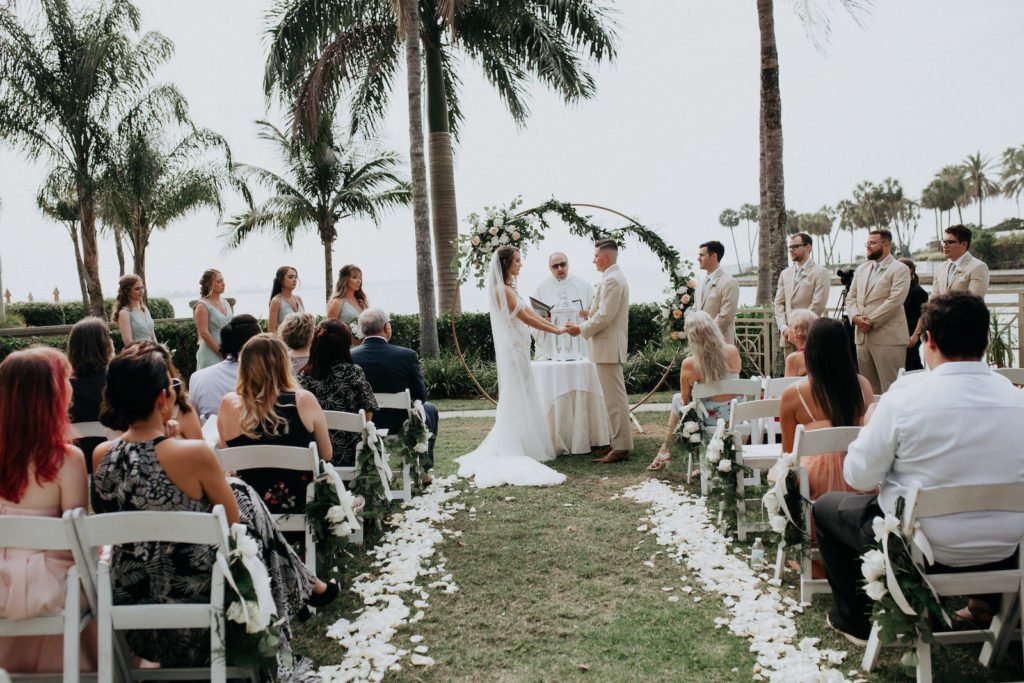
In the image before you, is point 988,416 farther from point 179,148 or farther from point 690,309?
point 179,148

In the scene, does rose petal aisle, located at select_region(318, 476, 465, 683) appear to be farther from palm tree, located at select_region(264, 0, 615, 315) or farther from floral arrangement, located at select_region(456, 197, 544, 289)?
palm tree, located at select_region(264, 0, 615, 315)

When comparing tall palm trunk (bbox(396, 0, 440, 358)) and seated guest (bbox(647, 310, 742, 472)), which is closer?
seated guest (bbox(647, 310, 742, 472))

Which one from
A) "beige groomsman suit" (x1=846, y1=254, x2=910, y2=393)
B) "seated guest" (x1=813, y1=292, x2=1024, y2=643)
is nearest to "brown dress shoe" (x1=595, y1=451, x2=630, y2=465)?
"beige groomsman suit" (x1=846, y1=254, x2=910, y2=393)

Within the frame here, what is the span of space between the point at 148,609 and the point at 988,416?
334cm

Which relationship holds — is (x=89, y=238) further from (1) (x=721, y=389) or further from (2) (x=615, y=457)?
(1) (x=721, y=389)

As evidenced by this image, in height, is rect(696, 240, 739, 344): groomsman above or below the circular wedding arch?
below

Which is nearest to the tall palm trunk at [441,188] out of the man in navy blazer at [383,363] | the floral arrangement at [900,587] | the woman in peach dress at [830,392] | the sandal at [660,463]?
the sandal at [660,463]

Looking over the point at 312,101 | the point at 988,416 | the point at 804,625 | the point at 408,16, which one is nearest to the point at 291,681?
the point at 804,625

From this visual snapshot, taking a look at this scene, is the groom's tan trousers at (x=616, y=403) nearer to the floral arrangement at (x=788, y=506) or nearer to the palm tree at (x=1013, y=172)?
the floral arrangement at (x=788, y=506)

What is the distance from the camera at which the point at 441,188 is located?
1491cm

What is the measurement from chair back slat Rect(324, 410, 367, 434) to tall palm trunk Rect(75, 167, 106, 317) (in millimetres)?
15037

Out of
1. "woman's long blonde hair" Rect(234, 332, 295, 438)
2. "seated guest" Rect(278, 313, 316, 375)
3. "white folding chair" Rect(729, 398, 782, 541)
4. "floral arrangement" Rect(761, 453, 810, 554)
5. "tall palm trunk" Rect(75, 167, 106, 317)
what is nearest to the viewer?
"floral arrangement" Rect(761, 453, 810, 554)

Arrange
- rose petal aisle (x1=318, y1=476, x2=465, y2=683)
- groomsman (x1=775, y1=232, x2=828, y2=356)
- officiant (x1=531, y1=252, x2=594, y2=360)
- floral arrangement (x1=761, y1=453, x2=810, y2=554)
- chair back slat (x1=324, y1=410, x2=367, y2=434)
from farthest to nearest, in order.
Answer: officiant (x1=531, y1=252, x2=594, y2=360), groomsman (x1=775, y1=232, x2=828, y2=356), chair back slat (x1=324, y1=410, x2=367, y2=434), floral arrangement (x1=761, y1=453, x2=810, y2=554), rose petal aisle (x1=318, y1=476, x2=465, y2=683)

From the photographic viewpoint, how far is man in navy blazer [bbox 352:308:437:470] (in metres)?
6.07
